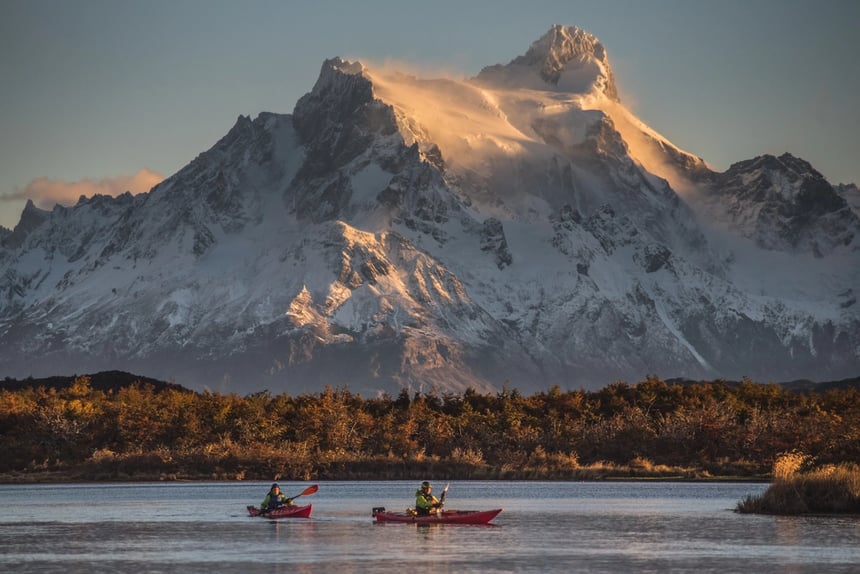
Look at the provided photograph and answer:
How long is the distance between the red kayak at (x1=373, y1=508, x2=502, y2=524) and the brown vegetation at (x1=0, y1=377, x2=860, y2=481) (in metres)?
55.8

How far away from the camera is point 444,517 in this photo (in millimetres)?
100750

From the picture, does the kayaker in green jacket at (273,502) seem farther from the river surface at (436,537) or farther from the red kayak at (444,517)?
the red kayak at (444,517)

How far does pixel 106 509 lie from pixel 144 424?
55965 mm

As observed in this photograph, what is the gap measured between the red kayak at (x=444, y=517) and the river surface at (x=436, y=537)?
626 mm

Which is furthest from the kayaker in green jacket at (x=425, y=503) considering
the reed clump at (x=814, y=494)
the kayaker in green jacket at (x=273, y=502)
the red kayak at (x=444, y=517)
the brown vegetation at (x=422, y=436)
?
the brown vegetation at (x=422, y=436)

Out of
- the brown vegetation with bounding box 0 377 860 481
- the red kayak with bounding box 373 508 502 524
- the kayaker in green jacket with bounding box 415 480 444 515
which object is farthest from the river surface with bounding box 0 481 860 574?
the brown vegetation with bounding box 0 377 860 481

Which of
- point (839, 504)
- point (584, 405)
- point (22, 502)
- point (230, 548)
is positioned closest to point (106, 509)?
point (22, 502)

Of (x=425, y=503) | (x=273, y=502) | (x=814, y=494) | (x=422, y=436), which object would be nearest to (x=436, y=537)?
(x=425, y=503)

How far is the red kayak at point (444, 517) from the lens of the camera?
328 ft

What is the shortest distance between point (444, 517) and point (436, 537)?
572 cm

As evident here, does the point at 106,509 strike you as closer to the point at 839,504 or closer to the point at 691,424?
the point at 839,504

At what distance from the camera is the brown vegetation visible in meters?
162

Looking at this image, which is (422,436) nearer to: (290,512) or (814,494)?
(290,512)

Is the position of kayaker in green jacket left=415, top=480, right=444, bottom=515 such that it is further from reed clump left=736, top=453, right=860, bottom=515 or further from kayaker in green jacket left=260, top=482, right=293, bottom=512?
reed clump left=736, top=453, right=860, bottom=515
